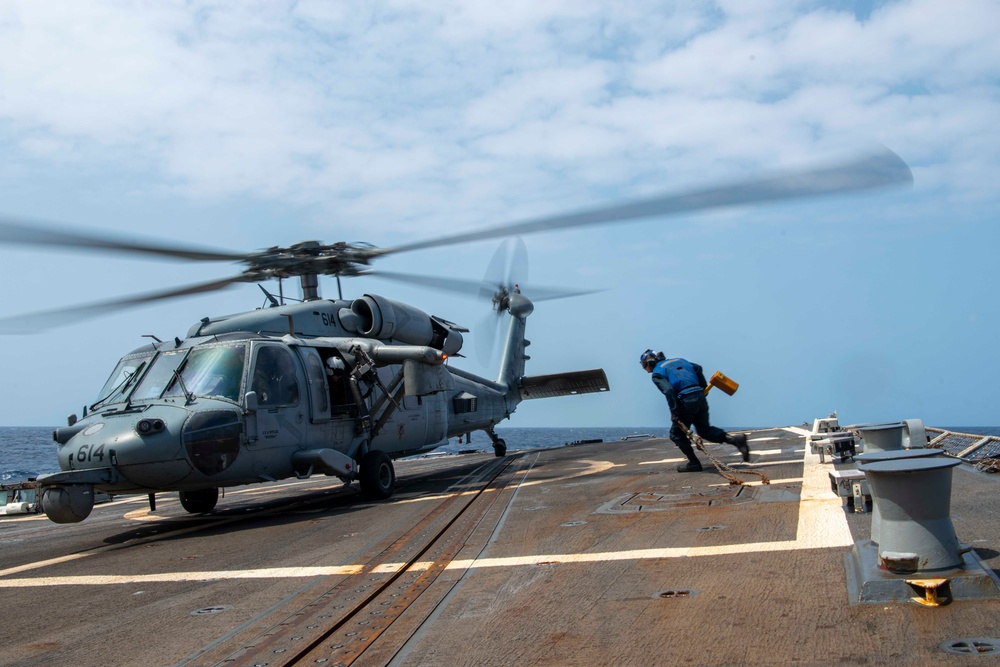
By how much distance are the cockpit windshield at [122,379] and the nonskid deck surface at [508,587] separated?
183 cm

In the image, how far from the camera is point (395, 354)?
13023 mm

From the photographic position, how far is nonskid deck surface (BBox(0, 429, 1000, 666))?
4012 mm

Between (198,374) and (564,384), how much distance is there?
11.9 m

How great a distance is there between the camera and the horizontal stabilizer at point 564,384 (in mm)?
21141

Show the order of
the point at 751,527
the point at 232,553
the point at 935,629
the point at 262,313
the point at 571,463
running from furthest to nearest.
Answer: the point at 571,463, the point at 262,313, the point at 232,553, the point at 751,527, the point at 935,629

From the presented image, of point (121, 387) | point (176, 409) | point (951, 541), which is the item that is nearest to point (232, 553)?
point (176, 409)

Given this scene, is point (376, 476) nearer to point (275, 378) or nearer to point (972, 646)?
point (275, 378)

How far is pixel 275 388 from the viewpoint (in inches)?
464

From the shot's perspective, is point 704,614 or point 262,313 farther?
point 262,313

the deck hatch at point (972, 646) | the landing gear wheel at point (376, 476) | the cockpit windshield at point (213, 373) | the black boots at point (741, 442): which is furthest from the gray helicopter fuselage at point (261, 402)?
the deck hatch at point (972, 646)

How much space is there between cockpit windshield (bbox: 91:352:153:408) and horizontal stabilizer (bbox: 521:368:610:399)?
38.1 feet

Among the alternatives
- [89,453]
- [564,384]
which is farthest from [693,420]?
[564,384]

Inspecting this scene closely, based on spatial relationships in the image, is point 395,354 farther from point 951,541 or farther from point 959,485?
point 951,541

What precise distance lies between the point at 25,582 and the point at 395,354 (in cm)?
645
